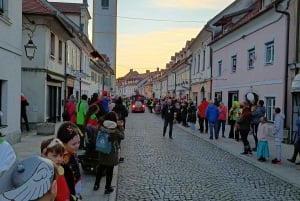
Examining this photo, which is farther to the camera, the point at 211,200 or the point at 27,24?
the point at 27,24

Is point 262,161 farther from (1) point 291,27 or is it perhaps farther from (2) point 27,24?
(2) point 27,24

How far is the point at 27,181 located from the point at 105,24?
73.8 metres

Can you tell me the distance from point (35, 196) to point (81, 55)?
32935mm

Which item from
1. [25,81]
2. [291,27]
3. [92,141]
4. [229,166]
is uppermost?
[291,27]

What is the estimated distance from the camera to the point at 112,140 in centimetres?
739

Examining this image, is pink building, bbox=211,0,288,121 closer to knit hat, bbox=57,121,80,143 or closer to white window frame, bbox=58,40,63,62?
white window frame, bbox=58,40,63,62

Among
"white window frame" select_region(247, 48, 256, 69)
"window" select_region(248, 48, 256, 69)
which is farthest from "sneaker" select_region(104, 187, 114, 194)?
"window" select_region(248, 48, 256, 69)

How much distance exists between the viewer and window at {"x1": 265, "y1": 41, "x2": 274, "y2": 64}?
19161 mm

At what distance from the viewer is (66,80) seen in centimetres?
2647

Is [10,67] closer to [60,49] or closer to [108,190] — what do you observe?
[108,190]

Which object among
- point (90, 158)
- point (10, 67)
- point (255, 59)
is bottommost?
point (90, 158)

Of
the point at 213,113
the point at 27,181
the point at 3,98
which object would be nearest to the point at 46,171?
the point at 27,181

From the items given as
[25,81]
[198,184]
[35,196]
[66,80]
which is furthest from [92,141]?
[66,80]

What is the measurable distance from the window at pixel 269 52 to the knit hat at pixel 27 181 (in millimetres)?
17834
